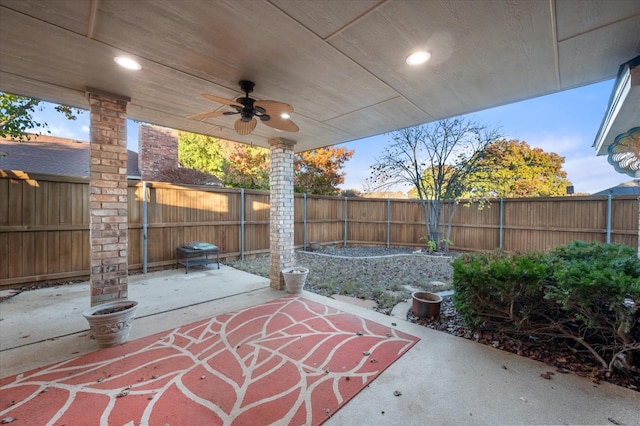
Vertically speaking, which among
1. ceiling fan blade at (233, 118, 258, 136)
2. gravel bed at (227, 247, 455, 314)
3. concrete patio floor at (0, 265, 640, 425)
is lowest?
concrete patio floor at (0, 265, 640, 425)

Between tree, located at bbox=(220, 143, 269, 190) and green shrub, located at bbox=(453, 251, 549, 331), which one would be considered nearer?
green shrub, located at bbox=(453, 251, 549, 331)

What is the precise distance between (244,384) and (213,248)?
14.4 feet

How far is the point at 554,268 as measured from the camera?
2539 mm

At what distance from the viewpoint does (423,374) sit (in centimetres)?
226

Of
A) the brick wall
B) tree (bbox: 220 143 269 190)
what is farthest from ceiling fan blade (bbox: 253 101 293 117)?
the brick wall

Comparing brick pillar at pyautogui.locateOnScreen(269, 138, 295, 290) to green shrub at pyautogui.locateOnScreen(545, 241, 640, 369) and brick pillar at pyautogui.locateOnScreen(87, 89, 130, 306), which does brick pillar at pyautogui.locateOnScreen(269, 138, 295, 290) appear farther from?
green shrub at pyautogui.locateOnScreen(545, 241, 640, 369)

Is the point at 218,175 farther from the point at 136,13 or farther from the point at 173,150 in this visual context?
the point at 136,13

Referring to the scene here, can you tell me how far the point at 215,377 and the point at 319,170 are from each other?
38.7 feet

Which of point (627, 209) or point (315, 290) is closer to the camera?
point (315, 290)

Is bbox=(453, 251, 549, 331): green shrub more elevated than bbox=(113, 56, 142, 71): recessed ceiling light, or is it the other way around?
bbox=(113, 56, 142, 71): recessed ceiling light

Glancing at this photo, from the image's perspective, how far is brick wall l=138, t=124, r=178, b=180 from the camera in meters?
10.7

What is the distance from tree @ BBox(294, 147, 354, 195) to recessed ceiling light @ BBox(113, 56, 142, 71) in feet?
34.4

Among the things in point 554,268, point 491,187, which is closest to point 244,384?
point 554,268

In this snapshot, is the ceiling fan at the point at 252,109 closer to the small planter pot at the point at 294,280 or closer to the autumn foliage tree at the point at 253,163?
the small planter pot at the point at 294,280
